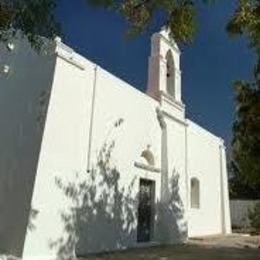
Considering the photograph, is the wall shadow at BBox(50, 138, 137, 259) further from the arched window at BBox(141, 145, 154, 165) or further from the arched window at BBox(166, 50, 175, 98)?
the arched window at BBox(166, 50, 175, 98)

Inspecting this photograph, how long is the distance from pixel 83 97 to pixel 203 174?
995 centimetres

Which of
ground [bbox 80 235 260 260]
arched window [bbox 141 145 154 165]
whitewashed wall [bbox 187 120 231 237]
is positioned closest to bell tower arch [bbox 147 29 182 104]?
whitewashed wall [bbox 187 120 231 237]

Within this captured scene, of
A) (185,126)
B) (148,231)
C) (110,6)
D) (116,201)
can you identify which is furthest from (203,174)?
(110,6)

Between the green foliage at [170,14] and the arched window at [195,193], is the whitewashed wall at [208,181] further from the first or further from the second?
the green foliage at [170,14]

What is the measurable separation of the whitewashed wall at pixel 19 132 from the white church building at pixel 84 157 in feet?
0.09

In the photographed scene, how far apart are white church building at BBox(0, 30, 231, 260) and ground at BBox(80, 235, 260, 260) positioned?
649mm

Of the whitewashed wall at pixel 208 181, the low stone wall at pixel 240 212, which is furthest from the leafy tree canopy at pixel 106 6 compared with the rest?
the low stone wall at pixel 240 212

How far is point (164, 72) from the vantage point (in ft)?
62.3

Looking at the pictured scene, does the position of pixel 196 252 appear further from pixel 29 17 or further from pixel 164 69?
pixel 29 17

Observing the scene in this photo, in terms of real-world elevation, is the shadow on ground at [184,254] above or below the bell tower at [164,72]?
below

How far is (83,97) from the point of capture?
13.7m

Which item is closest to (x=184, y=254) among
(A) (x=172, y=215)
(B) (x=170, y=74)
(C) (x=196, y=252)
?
(C) (x=196, y=252)

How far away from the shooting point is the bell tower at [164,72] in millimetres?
18625

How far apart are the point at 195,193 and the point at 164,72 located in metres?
5.87
